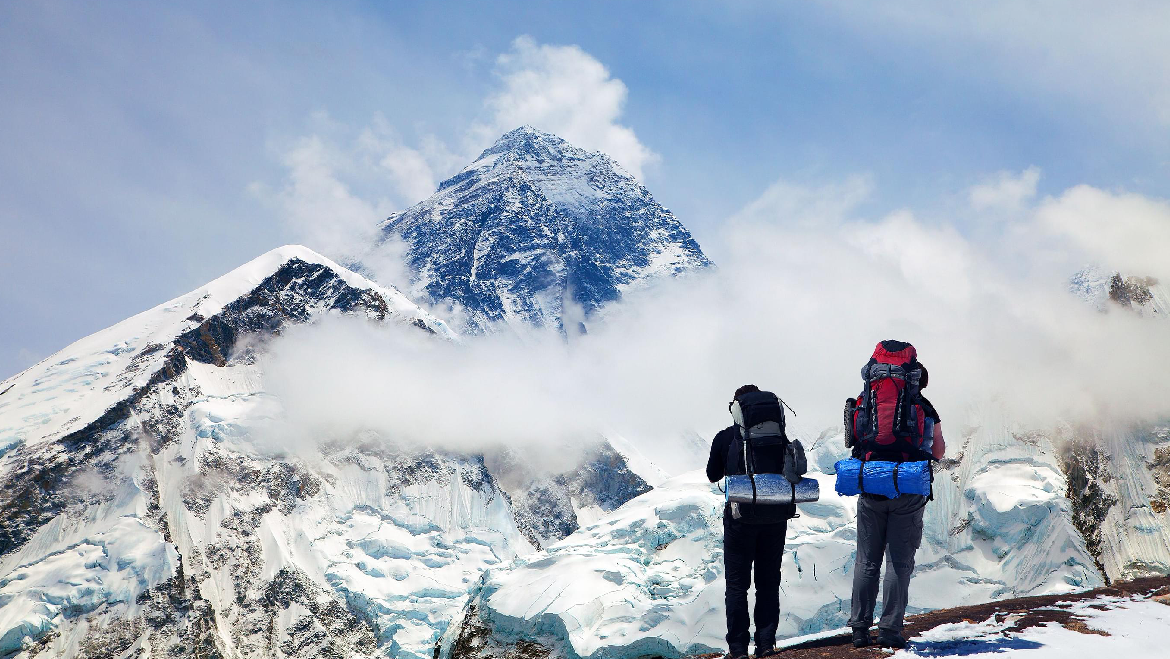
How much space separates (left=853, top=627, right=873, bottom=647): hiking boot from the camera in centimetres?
1234

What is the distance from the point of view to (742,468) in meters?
12.0

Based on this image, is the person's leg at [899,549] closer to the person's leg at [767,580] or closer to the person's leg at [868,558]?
the person's leg at [868,558]

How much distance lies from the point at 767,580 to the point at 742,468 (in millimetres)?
1988

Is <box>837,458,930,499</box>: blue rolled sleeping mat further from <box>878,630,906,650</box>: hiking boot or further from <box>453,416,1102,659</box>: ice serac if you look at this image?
<box>453,416,1102,659</box>: ice serac

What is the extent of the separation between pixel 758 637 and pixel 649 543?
60.2m

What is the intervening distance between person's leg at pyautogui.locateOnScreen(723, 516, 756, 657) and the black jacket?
293 millimetres

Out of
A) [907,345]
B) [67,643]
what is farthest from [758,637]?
[67,643]

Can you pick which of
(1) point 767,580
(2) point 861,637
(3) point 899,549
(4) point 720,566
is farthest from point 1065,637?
(4) point 720,566

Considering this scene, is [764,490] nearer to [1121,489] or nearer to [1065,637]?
[1065,637]

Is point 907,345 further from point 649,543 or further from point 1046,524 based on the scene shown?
point 1046,524

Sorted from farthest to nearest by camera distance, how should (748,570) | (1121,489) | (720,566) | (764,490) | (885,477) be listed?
1. (1121,489)
2. (720,566)
3. (748,570)
4. (764,490)
5. (885,477)

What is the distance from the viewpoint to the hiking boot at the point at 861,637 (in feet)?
40.5

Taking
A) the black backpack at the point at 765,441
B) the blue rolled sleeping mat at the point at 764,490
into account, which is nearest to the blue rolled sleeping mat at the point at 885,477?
the blue rolled sleeping mat at the point at 764,490

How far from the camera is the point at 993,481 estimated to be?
89250mm
